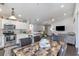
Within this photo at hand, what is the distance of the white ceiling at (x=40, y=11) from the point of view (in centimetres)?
176

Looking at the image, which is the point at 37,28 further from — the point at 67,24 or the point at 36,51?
the point at 67,24

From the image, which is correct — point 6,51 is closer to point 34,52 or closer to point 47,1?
point 34,52

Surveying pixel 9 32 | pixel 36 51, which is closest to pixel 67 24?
pixel 36 51

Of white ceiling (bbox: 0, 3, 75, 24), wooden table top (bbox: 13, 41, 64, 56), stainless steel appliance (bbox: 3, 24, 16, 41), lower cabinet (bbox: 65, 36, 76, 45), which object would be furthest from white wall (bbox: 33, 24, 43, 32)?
lower cabinet (bbox: 65, 36, 76, 45)

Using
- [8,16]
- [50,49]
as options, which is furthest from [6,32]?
[50,49]

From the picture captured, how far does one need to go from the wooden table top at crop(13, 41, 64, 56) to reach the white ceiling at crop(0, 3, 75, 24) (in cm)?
42

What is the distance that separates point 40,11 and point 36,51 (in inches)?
27.2

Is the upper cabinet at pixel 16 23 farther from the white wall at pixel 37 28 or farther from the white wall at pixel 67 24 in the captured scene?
the white wall at pixel 67 24

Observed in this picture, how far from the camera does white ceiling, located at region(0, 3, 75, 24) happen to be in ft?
5.77

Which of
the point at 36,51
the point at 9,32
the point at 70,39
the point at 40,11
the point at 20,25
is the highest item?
the point at 40,11

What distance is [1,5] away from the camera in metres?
1.74

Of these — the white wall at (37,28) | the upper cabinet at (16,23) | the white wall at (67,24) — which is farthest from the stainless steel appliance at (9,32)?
the white wall at (67,24)

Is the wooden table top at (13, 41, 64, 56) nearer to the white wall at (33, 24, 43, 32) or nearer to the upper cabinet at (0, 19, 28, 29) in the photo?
the white wall at (33, 24, 43, 32)

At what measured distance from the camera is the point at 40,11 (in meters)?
1.83
